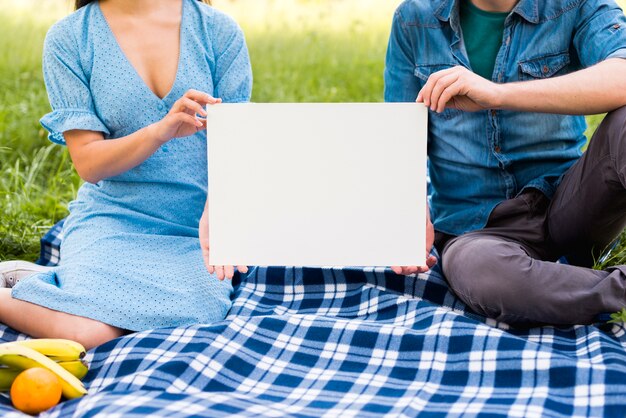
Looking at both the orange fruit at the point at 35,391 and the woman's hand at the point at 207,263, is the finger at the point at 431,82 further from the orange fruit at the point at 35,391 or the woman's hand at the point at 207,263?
the orange fruit at the point at 35,391

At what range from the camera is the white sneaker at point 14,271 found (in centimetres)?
266

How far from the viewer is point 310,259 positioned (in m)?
2.33

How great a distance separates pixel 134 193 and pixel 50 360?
2.41 feet

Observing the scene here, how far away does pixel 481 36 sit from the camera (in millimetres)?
2594

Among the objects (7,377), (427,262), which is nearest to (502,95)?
(427,262)

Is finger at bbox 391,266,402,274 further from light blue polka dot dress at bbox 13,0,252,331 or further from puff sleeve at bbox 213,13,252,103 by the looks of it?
puff sleeve at bbox 213,13,252,103

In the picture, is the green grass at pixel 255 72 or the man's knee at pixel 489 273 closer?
the man's knee at pixel 489 273

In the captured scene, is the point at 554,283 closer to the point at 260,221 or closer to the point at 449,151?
the point at 449,151

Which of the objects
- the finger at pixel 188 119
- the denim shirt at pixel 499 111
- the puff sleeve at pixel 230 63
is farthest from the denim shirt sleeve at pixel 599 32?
the finger at pixel 188 119

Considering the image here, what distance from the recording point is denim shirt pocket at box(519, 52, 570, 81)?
254 centimetres

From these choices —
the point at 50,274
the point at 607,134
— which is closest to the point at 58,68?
the point at 50,274

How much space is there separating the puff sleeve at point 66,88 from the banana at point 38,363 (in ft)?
2.42

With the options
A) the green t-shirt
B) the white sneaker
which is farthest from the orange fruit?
the green t-shirt

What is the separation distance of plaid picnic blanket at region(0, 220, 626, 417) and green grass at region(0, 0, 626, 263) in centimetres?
113
